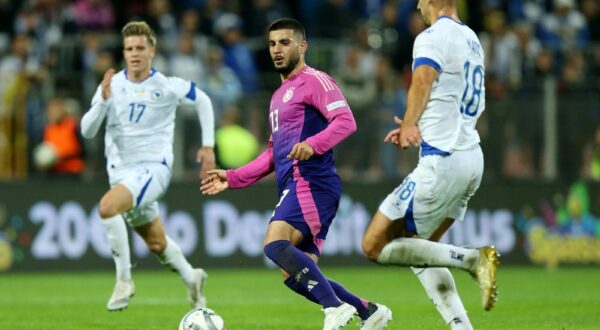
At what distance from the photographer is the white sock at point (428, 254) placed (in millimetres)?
8039

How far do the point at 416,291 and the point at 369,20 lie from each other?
7.40m

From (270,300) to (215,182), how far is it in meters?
4.61

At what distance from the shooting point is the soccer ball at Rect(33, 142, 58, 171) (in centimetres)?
1695

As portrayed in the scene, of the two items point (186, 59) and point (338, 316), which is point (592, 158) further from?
point (338, 316)

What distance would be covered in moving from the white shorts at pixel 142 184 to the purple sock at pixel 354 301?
2879mm

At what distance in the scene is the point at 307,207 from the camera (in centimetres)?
862

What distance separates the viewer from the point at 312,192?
868 cm

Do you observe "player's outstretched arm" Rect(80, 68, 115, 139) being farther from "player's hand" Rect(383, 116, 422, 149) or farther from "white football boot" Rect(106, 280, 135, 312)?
"player's hand" Rect(383, 116, 422, 149)

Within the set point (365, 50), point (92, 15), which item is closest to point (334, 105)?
point (365, 50)

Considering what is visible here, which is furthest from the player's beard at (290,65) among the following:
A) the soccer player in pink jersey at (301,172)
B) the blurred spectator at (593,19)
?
the blurred spectator at (593,19)

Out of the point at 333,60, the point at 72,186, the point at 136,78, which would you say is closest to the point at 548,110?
the point at 333,60

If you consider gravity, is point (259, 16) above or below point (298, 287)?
above

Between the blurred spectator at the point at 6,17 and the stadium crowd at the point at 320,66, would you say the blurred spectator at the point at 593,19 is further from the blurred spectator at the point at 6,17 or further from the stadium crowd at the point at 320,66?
the blurred spectator at the point at 6,17

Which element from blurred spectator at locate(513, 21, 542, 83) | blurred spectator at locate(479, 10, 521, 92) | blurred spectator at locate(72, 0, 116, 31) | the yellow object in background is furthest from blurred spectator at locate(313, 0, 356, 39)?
blurred spectator at locate(72, 0, 116, 31)
